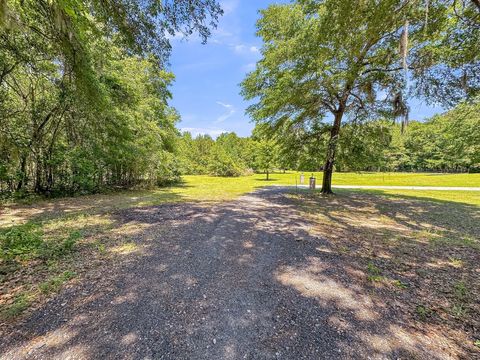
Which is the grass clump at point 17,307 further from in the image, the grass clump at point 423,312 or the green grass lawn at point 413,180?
the green grass lawn at point 413,180

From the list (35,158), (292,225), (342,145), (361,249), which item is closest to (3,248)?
(292,225)

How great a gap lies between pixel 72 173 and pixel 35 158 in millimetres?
1366

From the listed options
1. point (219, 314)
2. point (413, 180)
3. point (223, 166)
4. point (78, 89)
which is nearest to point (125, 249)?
point (219, 314)

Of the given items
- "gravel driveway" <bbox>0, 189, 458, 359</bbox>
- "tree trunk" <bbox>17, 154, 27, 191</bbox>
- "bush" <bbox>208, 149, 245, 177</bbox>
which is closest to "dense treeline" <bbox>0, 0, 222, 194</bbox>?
"tree trunk" <bbox>17, 154, 27, 191</bbox>

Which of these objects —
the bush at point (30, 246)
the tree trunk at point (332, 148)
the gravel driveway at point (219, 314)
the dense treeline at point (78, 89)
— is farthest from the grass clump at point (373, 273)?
the tree trunk at point (332, 148)

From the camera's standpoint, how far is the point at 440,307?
2.57 m

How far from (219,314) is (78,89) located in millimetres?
6766

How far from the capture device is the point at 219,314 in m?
2.27

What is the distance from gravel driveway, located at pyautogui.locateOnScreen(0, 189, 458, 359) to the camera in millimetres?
1843

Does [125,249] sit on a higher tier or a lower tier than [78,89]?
lower

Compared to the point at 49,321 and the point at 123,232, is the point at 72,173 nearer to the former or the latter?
the point at 123,232

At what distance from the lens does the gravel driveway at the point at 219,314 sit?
72.6 inches

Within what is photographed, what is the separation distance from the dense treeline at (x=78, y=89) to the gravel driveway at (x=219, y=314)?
388cm

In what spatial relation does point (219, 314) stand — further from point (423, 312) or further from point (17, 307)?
point (423, 312)
